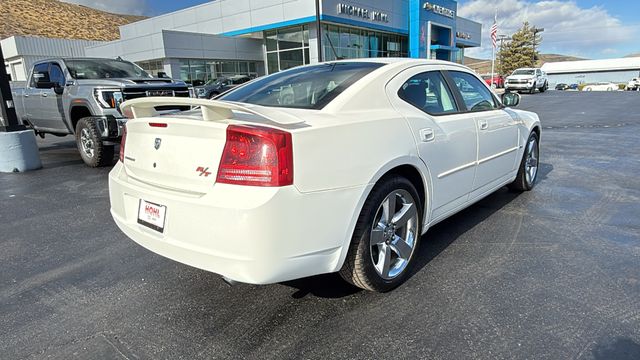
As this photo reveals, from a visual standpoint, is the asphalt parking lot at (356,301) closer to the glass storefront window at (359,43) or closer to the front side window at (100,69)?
the front side window at (100,69)

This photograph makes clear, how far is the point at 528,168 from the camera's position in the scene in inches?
201

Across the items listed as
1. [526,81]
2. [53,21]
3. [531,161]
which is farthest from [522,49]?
[53,21]

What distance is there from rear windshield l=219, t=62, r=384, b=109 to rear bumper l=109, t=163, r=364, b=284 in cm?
77

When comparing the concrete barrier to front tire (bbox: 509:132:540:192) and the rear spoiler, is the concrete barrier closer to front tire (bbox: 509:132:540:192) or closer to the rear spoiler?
the rear spoiler

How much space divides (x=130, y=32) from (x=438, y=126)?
3613 cm

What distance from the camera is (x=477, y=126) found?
12.1 feet

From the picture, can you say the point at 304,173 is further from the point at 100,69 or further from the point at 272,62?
the point at 272,62

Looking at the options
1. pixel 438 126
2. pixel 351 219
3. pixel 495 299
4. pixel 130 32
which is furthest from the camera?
pixel 130 32

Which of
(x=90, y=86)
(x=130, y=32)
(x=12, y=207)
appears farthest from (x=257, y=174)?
(x=130, y=32)

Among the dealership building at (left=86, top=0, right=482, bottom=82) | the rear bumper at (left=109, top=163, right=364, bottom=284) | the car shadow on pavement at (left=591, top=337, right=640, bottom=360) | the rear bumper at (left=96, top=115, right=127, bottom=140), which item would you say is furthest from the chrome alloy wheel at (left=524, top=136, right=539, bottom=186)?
the dealership building at (left=86, top=0, right=482, bottom=82)

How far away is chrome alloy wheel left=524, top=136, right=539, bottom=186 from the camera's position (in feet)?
16.6

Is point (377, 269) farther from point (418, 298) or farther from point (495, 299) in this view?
point (495, 299)

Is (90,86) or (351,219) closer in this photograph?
(351,219)

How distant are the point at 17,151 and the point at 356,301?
6.99 meters
